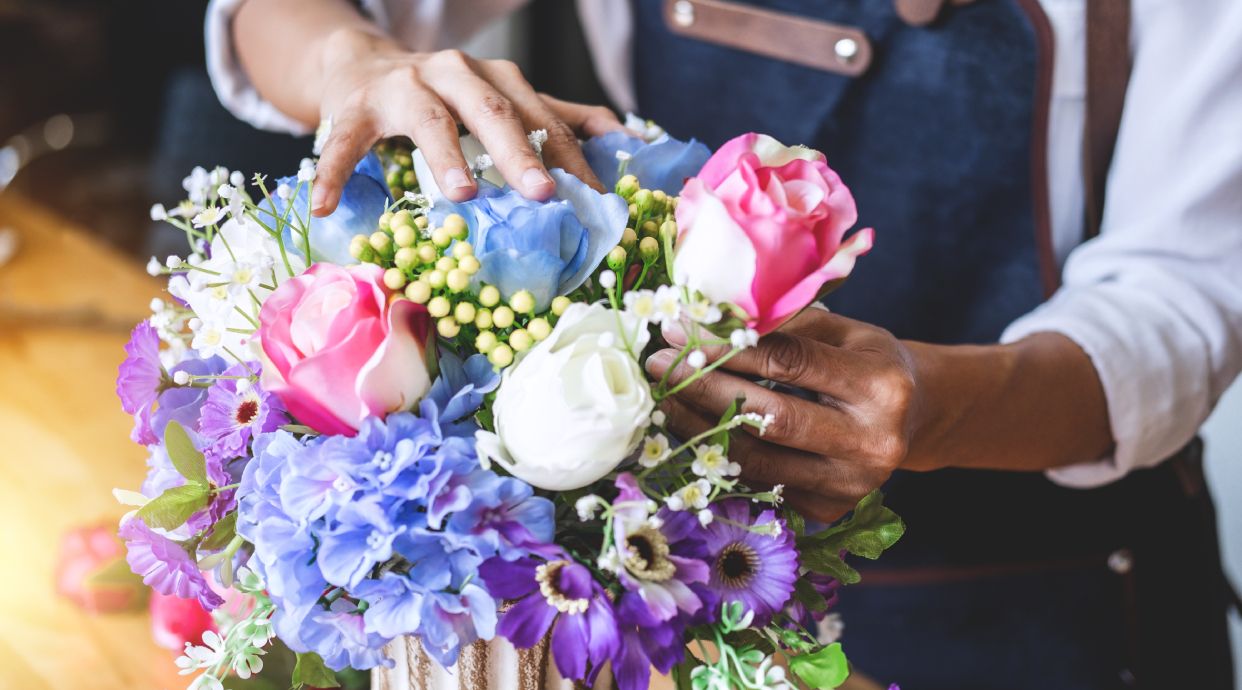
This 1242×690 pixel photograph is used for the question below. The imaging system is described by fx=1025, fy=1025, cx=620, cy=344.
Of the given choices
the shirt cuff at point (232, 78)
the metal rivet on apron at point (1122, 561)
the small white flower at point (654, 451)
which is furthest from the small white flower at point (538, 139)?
the metal rivet on apron at point (1122, 561)

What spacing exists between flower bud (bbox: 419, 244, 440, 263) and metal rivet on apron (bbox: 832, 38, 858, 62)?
609mm

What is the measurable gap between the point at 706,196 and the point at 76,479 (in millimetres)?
933

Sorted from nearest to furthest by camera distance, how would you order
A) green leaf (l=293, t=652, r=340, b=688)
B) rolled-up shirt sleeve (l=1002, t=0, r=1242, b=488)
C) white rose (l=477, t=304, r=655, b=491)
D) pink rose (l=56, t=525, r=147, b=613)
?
white rose (l=477, t=304, r=655, b=491)
green leaf (l=293, t=652, r=340, b=688)
rolled-up shirt sleeve (l=1002, t=0, r=1242, b=488)
pink rose (l=56, t=525, r=147, b=613)

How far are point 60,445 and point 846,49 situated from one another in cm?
95

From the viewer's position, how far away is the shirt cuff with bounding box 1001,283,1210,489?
79 centimetres

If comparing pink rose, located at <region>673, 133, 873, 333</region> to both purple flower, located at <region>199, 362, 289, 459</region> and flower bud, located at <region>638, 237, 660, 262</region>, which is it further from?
purple flower, located at <region>199, 362, 289, 459</region>

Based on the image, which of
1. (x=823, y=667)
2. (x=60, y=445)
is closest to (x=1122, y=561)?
(x=823, y=667)

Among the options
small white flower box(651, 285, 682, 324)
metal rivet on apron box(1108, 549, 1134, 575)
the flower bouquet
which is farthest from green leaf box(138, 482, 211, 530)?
metal rivet on apron box(1108, 549, 1134, 575)

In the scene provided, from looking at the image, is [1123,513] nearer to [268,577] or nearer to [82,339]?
[268,577]

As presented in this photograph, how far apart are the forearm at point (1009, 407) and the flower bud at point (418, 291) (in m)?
0.30

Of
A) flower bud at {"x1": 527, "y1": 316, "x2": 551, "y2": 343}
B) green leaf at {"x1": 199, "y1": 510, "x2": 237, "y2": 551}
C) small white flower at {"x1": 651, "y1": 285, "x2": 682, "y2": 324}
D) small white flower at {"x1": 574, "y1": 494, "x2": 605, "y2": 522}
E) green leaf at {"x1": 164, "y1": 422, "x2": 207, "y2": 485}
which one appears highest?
small white flower at {"x1": 651, "y1": 285, "x2": 682, "y2": 324}

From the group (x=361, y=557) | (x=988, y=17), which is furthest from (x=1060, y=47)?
(x=361, y=557)

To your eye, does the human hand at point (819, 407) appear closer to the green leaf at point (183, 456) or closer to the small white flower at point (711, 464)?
the small white flower at point (711, 464)

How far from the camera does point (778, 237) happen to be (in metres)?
0.42
